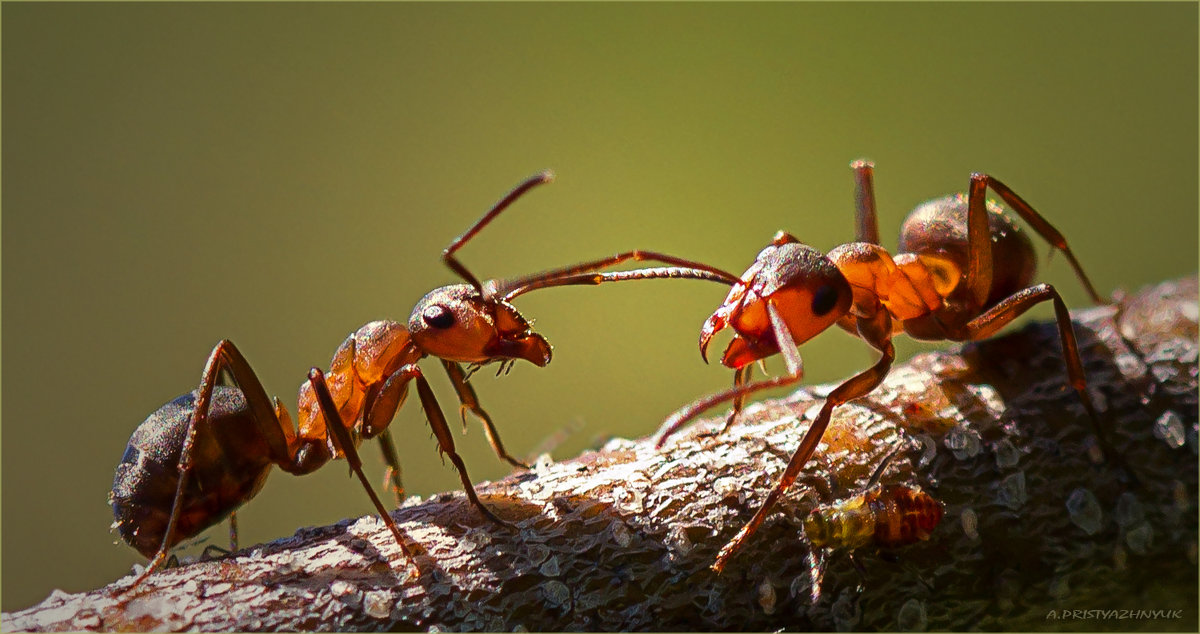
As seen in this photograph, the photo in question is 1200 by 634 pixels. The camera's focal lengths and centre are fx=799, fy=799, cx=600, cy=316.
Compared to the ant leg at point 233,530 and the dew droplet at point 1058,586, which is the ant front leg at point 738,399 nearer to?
the dew droplet at point 1058,586

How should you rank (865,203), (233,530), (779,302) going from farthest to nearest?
(865,203), (233,530), (779,302)

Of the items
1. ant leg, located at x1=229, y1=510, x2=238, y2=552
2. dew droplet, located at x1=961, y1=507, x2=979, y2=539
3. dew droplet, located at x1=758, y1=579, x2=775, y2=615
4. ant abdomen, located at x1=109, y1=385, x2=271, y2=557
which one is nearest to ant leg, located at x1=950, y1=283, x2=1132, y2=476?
dew droplet, located at x1=961, y1=507, x2=979, y2=539

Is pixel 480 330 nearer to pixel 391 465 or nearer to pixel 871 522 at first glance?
pixel 391 465

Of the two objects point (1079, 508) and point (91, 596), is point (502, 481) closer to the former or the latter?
point (91, 596)

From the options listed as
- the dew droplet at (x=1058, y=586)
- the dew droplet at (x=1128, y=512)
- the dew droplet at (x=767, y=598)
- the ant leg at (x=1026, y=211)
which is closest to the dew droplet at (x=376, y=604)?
the dew droplet at (x=767, y=598)

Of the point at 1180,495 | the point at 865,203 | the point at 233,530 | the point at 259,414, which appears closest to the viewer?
the point at 1180,495

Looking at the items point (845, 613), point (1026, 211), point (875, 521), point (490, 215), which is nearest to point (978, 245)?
point (1026, 211)

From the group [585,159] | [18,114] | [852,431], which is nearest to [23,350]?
[18,114]
